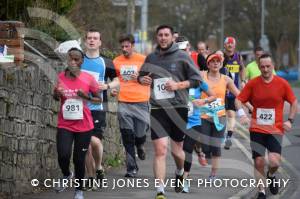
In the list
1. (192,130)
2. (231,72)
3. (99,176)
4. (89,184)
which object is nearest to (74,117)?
(89,184)

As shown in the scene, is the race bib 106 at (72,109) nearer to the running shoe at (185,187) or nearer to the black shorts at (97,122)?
the black shorts at (97,122)

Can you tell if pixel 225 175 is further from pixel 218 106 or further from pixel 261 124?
pixel 261 124

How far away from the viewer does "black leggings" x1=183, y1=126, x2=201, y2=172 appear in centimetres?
1141

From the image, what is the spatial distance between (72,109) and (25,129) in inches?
24.7

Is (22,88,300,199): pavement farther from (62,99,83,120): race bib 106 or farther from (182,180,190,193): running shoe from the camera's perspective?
(62,99,83,120): race bib 106

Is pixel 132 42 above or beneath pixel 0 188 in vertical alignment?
above

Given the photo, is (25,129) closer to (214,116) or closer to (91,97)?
(91,97)

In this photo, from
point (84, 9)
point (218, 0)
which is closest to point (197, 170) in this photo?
point (84, 9)

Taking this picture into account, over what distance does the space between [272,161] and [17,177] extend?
325 centimetres

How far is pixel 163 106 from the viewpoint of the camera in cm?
1016

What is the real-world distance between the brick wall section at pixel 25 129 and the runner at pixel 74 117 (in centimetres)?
42

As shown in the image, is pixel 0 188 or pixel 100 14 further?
pixel 100 14

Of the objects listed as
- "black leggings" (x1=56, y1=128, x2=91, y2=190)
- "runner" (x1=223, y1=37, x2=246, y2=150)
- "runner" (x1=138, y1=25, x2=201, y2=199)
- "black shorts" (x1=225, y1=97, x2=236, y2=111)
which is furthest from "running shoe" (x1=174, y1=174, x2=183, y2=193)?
"black shorts" (x1=225, y1=97, x2=236, y2=111)

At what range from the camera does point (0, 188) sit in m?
9.43
